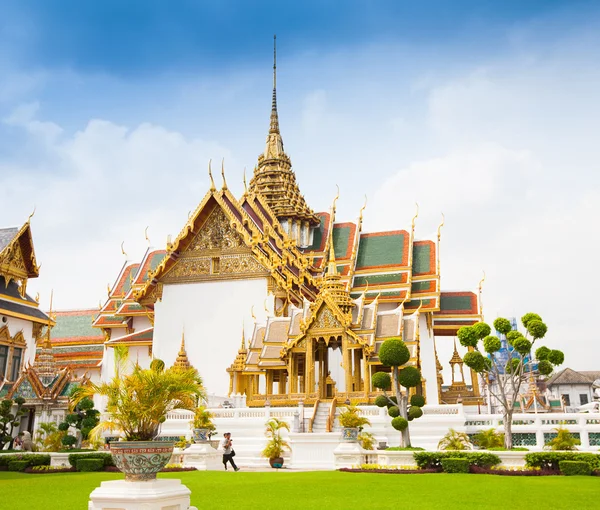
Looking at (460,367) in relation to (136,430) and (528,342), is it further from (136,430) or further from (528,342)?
(136,430)

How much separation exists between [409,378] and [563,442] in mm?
2667

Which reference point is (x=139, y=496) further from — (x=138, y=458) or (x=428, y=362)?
A: (x=428, y=362)

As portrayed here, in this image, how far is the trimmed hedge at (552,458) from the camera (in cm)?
866

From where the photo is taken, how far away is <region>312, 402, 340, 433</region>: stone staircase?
1359cm

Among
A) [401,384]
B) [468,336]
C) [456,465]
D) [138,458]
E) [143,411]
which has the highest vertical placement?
[468,336]

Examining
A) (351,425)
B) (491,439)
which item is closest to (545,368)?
(491,439)

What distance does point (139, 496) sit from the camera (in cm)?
464

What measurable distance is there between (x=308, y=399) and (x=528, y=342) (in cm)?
572

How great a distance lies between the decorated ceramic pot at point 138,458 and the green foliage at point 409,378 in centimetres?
717

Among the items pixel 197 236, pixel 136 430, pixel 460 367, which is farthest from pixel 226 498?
pixel 460 367

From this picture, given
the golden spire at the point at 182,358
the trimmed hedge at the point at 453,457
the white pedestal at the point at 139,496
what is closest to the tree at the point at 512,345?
the trimmed hedge at the point at 453,457

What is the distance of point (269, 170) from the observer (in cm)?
2916

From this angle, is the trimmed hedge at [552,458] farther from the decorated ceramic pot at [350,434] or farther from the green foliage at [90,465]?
the green foliage at [90,465]

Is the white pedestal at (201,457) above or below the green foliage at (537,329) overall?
below
